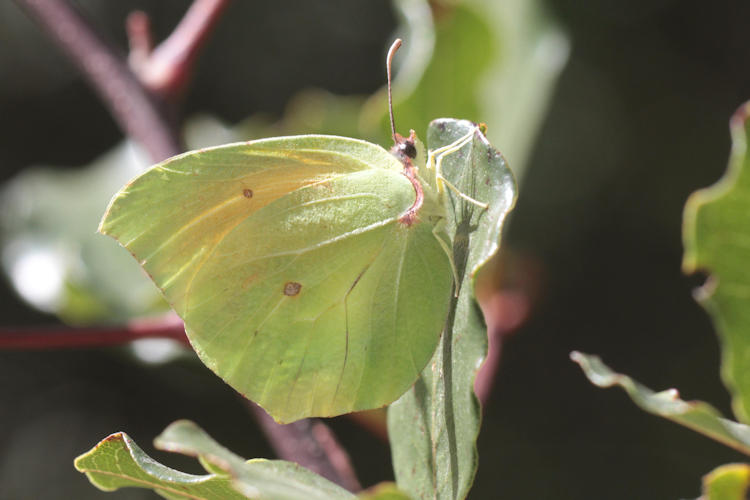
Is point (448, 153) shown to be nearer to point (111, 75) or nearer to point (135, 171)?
point (111, 75)

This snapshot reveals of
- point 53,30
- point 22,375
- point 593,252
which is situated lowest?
point 22,375

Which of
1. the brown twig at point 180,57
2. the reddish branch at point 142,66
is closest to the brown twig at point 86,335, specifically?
the reddish branch at point 142,66

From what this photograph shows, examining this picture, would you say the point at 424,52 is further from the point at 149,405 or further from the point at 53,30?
the point at 149,405

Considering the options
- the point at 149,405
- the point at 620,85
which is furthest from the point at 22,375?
the point at 620,85

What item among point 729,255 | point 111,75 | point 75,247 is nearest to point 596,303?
point 75,247

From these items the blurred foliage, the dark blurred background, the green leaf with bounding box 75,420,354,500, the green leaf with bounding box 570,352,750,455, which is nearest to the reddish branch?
the blurred foliage
